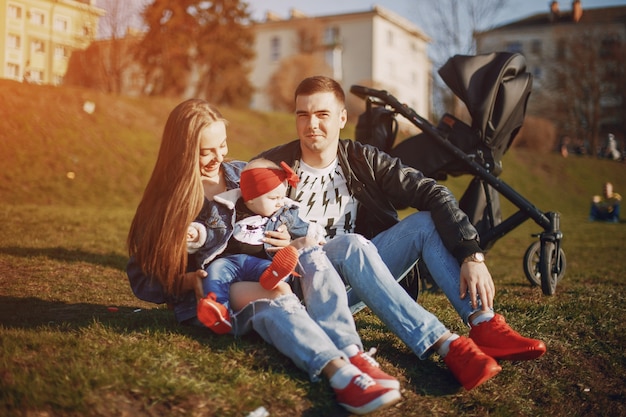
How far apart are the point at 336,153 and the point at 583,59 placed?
145 ft

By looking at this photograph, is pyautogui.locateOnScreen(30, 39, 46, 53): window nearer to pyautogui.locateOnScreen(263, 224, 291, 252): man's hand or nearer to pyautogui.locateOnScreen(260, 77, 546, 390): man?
pyautogui.locateOnScreen(260, 77, 546, 390): man

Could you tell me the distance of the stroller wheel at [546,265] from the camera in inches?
229

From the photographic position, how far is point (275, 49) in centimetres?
5109

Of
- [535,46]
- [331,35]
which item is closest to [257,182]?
[331,35]

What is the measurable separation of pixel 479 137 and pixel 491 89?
1.42 feet

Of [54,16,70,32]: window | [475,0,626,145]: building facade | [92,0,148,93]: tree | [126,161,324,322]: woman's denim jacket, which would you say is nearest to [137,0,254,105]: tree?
[92,0,148,93]: tree

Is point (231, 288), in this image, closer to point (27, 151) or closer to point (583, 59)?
point (27, 151)

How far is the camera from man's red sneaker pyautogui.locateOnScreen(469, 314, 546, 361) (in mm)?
3303

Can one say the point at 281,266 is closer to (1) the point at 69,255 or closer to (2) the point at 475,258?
(2) the point at 475,258

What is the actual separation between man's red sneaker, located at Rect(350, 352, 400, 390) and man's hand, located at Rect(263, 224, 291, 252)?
73cm

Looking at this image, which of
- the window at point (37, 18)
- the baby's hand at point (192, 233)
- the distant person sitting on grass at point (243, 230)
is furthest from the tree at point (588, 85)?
the baby's hand at point (192, 233)

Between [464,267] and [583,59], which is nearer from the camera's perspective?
[464,267]

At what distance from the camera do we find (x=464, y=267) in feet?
11.4

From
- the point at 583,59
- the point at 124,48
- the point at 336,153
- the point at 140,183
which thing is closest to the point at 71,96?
the point at 124,48
